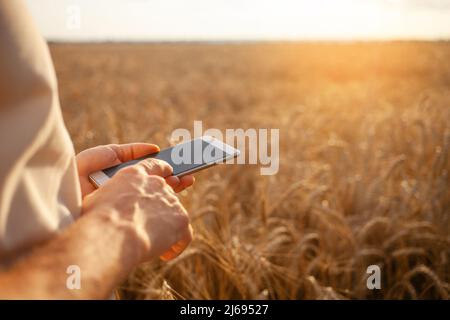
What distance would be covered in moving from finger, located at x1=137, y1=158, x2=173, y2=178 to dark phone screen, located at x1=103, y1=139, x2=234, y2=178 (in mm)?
→ 65

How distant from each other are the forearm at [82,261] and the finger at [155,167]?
0.19m

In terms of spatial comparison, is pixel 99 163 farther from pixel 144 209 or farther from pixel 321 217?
pixel 321 217

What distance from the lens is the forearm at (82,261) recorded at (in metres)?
0.52

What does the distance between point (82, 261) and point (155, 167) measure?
317 mm

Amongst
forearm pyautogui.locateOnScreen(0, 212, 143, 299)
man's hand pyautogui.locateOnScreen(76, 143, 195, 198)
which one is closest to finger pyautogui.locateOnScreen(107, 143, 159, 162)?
man's hand pyautogui.locateOnScreen(76, 143, 195, 198)

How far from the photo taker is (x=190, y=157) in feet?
3.32

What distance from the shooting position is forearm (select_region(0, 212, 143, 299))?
Result: 515 millimetres

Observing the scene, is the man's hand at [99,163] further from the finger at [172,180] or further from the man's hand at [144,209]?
the man's hand at [144,209]

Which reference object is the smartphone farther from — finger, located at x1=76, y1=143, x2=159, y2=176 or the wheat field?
the wheat field

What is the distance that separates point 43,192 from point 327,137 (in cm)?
289

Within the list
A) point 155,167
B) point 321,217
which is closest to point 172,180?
point 155,167

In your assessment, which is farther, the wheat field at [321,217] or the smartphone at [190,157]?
the wheat field at [321,217]

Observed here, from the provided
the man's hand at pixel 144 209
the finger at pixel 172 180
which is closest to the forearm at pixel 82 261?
the man's hand at pixel 144 209
